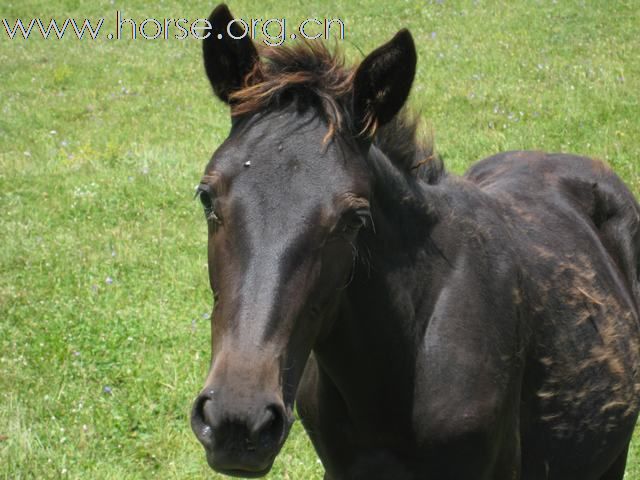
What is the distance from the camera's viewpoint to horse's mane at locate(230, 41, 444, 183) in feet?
10.6

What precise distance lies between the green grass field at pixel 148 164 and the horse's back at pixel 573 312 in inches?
52.6

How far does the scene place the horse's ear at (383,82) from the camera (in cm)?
330

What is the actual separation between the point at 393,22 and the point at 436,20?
35.5 inches

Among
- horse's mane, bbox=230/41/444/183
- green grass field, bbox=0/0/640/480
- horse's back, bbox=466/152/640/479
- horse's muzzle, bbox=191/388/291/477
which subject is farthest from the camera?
green grass field, bbox=0/0/640/480

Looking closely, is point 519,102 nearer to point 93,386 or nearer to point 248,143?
point 93,386

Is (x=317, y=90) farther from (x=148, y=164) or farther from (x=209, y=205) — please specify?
(x=148, y=164)

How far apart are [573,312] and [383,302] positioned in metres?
1.26

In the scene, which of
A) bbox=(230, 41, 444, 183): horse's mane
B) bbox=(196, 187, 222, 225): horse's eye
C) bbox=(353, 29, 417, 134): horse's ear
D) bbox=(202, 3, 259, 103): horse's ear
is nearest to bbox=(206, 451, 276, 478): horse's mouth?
bbox=(196, 187, 222, 225): horse's eye

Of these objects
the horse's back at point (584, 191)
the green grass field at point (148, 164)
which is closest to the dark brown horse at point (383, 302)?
the horse's back at point (584, 191)

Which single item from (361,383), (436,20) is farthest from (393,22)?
(361,383)

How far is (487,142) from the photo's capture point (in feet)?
32.9

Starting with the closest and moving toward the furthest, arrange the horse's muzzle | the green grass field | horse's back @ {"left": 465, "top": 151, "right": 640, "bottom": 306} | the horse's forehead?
the horse's muzzle → the horse's forehead → horse's back @ {"left": 465, "top": 151, "right": 640, "bottom": 306} → the green grass field

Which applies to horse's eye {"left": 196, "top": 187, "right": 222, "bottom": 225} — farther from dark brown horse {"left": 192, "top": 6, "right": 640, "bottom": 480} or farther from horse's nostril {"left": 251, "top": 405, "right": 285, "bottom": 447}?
horse's nostril {"left": 251, "top": 405, "right": 285, "bottom": 447}

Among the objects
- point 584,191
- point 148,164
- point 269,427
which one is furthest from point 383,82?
point 148,164
